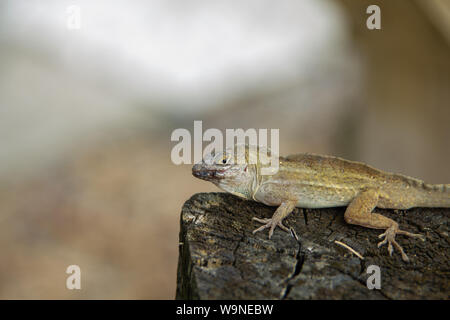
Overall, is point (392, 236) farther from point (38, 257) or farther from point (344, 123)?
point (344, 123)

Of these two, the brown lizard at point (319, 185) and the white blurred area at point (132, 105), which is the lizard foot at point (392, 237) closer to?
the brown lizard at point (319, 185)

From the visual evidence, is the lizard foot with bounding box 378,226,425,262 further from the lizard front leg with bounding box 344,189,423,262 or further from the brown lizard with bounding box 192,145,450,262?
the brown lizard with bounding box 192,145,450,262

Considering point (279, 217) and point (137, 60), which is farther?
point (137, 60)

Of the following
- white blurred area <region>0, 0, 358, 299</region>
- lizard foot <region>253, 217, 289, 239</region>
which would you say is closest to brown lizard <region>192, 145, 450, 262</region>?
lizard foot <region>253, 217, 289, 239</region>

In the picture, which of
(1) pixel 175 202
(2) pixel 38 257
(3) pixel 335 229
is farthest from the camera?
(1) pixel 175 202

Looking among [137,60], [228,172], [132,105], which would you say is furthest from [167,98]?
[228,172]

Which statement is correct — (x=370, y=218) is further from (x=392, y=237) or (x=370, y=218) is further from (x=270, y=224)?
(x=270, y=224)

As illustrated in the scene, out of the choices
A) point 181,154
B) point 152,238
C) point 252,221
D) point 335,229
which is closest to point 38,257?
point 152,238
